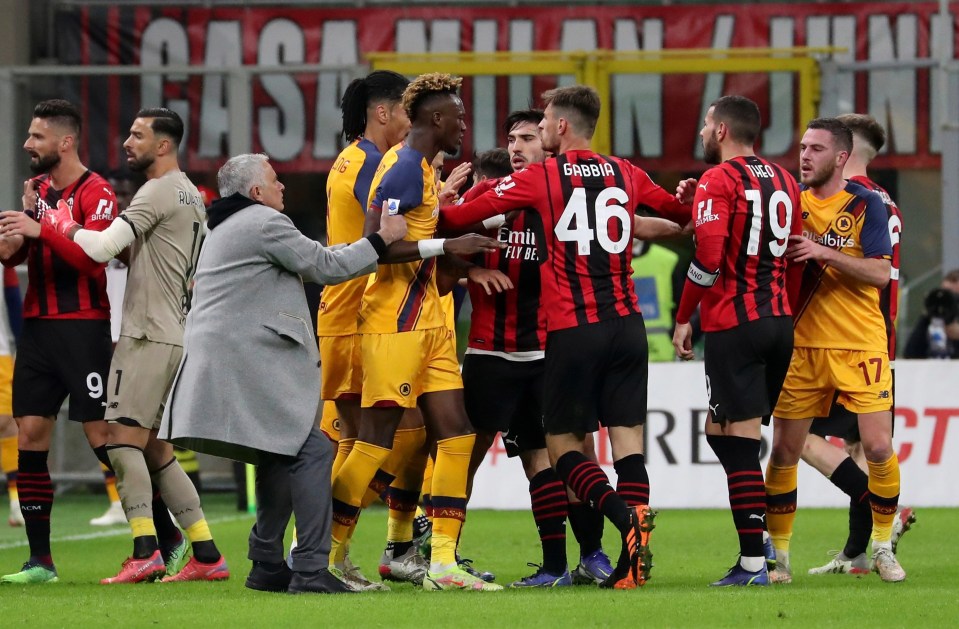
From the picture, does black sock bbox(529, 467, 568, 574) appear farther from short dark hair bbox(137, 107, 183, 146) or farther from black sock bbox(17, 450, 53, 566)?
short dark hair bbox(137, 107, 183, 146)

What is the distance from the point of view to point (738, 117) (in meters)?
7.73

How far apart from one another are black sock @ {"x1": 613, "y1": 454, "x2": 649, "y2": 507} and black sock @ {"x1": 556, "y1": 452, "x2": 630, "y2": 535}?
0.10 meters

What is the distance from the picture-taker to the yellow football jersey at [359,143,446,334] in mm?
7328

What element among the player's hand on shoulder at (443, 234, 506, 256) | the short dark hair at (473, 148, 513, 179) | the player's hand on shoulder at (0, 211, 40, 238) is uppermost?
the short dark hair at (473, 148, 513, 179)

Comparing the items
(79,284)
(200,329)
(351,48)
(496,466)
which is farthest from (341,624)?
(351,48)

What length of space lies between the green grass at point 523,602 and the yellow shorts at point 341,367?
975mm

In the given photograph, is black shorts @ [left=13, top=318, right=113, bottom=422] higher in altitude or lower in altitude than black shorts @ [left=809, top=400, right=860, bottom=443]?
higher

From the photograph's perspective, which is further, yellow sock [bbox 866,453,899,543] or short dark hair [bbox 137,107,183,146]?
short dark hair [bbox 137,107,183,146]

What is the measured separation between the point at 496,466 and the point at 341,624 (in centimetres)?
721

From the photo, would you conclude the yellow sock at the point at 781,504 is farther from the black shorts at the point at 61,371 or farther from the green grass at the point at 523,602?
the black shorts at the point at 61,371

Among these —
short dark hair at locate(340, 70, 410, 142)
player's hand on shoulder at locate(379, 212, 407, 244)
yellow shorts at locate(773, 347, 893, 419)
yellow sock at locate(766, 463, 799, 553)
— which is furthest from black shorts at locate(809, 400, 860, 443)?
player's hand on shoulder at locate(379, 212, 407, 244)

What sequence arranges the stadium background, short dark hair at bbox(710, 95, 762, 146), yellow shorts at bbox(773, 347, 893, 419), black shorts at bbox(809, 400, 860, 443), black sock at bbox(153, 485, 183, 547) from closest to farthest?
short dark hair at bbox(710, 95, 762, 146), yellow shorts at bbox(773, 347, 893, 419), black sock at bbox(153, 485, 183, 547), black shorts at bbox(809, 400, 860, 443), the stadium background

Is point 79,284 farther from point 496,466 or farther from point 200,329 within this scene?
point 496,466

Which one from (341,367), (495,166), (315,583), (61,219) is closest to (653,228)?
(495,166)
